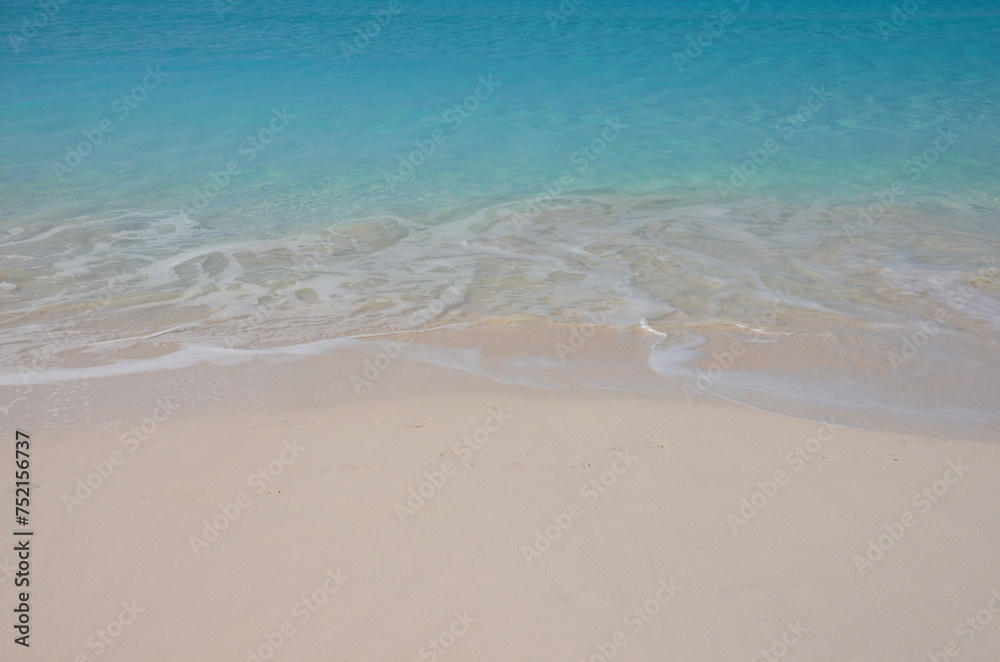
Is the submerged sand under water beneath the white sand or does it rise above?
beneath

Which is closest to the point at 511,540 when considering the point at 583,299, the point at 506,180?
the point at 583,299

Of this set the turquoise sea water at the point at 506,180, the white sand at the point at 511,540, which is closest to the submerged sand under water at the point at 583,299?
the turquoise sea water at the point at 506,180

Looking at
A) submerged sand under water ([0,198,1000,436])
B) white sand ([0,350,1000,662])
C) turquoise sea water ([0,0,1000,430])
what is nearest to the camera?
white sand ([0,350,1000,662])

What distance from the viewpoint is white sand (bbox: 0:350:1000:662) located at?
289 cm

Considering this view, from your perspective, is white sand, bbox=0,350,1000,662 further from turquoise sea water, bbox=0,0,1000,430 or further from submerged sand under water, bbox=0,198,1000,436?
turquoise sea water, bbox=0,0,1000,430

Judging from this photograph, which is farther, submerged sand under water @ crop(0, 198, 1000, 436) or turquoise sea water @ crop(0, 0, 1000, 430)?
turquoise sea water @ crop(0, 0, 1000, 430)

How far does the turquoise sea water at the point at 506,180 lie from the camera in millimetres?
6258

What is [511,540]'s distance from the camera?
11.0 feet

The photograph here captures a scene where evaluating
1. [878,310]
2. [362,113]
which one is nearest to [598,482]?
[878,310]

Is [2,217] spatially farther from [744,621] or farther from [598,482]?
[744,621]

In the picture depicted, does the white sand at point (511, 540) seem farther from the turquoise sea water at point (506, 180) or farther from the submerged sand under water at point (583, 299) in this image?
the turquoise sea water at point (506, 180)

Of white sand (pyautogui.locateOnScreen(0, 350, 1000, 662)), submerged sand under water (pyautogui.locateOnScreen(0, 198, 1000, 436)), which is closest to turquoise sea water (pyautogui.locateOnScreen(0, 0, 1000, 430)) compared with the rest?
submerged sand under water (pyautogui.locateOnScreen(0, 198, 1000, 436))

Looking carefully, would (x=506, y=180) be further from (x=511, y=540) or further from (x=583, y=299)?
(x=511, y=540)

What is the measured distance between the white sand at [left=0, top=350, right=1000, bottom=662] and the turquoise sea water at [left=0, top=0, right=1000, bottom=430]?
1.61m
